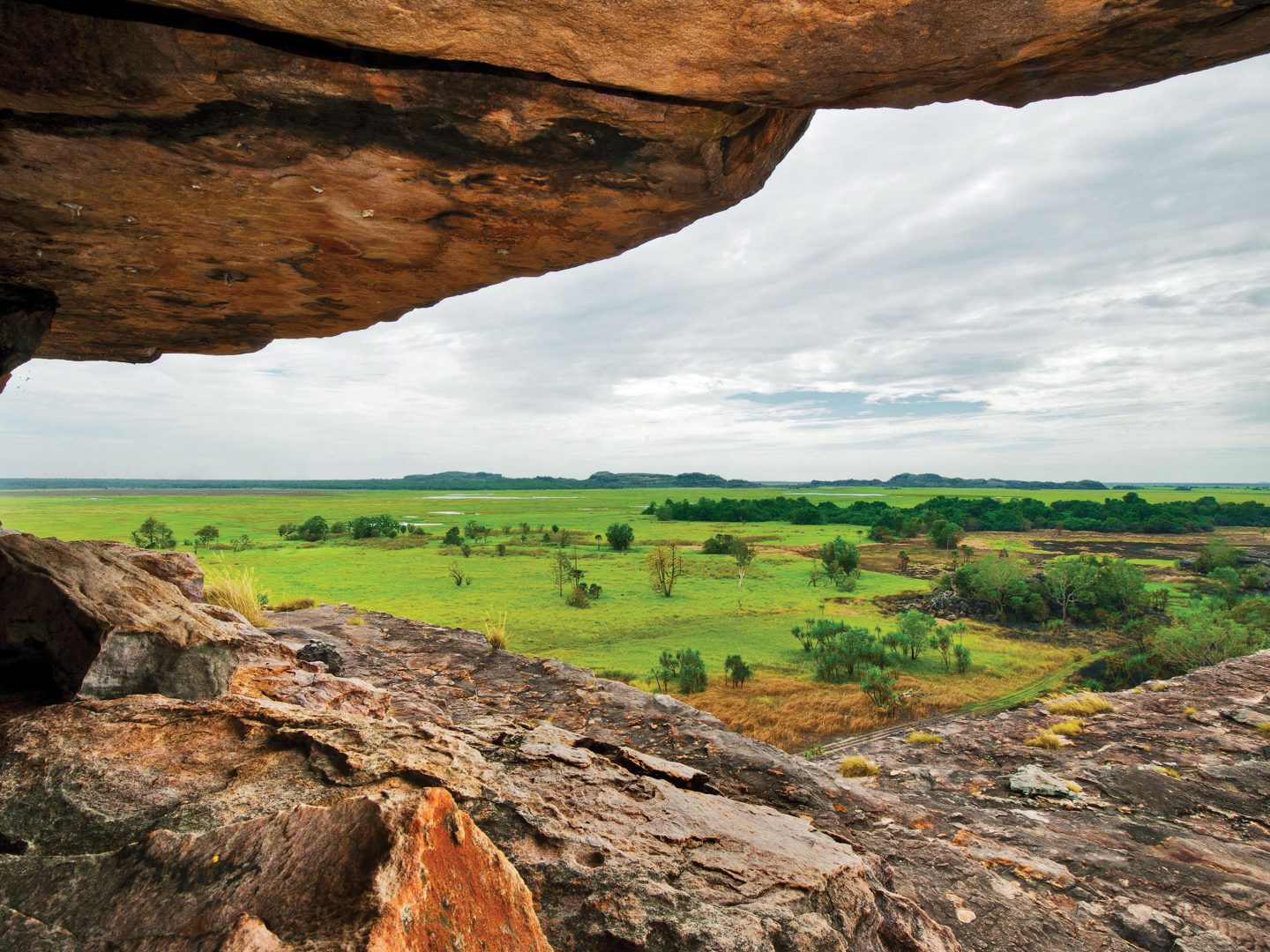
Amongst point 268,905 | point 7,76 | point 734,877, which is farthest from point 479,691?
point 7,76

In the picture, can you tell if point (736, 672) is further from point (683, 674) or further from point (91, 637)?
point (91, 637)

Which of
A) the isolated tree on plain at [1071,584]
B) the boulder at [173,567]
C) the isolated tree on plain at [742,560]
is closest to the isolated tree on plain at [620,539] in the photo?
the isolated tree on plain at [742,560]

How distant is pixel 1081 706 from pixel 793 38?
12183 mm

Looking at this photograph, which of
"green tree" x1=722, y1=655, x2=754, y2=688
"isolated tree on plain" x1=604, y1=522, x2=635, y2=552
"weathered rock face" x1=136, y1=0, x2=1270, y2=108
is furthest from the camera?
"isolated tree on plain" x1=604, y1=522, x2=635, y2=552

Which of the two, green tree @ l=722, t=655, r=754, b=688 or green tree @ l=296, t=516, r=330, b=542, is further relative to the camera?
green tree @ l=296, t=516, r=330, b=542

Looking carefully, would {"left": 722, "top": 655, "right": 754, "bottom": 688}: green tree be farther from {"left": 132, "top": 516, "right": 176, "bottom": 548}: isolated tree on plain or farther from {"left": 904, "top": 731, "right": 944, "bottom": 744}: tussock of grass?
{"left": 132, "top": 516, "right": 176, "bottom": 548}: isolated tree on plain

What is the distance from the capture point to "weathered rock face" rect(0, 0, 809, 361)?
3088 millimetres

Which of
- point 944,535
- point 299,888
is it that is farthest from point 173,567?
point 944,535

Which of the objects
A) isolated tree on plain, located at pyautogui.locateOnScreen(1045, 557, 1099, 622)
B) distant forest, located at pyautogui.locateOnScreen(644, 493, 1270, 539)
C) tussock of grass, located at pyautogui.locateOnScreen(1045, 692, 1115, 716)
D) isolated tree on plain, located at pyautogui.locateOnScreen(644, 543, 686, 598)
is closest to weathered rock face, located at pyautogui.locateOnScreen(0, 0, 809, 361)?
tussock of grass, located at pyautogui.locateOnScreen(1045, 692, 1115, 716)

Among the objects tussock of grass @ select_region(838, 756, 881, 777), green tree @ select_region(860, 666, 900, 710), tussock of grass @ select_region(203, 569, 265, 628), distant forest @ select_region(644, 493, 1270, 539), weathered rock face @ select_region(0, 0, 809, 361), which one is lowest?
green tree @ select_region(860, 666, 900, 710)

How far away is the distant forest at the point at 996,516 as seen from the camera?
87312 mm

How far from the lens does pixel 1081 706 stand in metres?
10.5

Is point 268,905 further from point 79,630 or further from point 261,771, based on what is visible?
point 79,630

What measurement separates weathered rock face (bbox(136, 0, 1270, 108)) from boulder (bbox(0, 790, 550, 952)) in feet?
11.9
